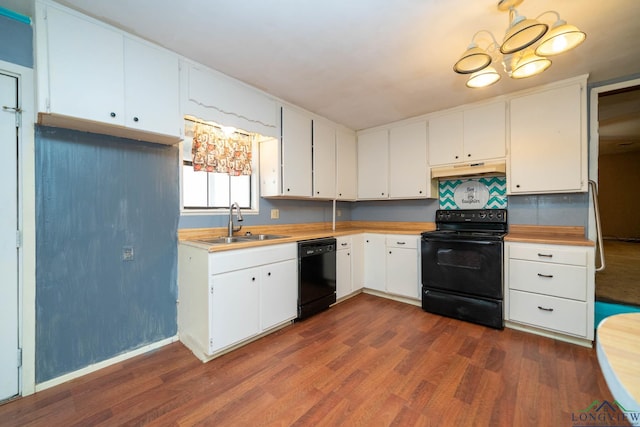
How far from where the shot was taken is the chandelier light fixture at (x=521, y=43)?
1.45m

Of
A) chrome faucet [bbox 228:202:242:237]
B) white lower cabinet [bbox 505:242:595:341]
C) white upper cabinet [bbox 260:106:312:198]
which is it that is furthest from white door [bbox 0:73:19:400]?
white lower cabinet [bbox 505:242:595:341]

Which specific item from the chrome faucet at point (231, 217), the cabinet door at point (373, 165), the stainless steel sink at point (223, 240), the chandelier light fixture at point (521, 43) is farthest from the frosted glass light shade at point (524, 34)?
the stainless steel sink at point (223, 240)

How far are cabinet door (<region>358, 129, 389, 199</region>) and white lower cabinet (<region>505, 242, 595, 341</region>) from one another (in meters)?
1.71

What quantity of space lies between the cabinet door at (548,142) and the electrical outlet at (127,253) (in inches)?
144

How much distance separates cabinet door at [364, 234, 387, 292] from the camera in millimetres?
3393

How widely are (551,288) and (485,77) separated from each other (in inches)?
75.7

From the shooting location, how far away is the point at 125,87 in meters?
1.80

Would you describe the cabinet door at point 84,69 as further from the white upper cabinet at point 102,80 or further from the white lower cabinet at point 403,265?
the white lower cabinet at point 403,265

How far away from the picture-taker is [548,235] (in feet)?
8.94

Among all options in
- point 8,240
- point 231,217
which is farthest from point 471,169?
point 8,240

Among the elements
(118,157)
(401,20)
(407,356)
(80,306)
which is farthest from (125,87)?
(407,356)

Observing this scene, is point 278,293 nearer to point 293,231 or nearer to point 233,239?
point 233,239

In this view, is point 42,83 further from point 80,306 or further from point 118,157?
point 80,306

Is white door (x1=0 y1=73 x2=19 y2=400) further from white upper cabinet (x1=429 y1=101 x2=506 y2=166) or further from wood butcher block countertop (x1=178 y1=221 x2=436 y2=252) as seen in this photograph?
white upper cabinet (x1=429 y1=101 x2=506 y2=166)
